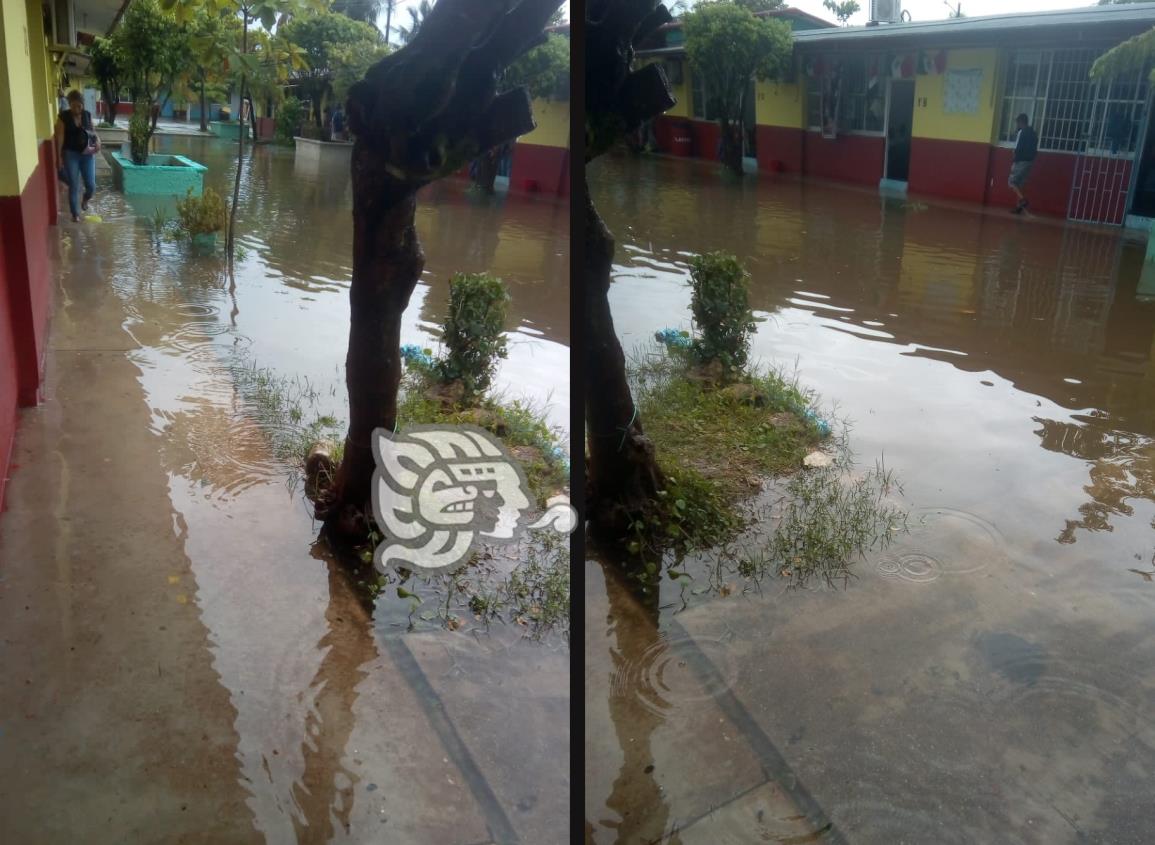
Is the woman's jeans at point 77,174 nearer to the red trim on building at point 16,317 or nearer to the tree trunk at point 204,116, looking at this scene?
the tree trunk at point 204,116

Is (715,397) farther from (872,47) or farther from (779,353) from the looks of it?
(872,47)

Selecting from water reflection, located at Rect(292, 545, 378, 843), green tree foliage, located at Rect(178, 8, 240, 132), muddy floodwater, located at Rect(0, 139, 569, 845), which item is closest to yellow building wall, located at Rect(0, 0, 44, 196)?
green tree foliage, located at Rect(178, 8, 240, 132)

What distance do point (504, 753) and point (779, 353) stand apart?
7.28ft

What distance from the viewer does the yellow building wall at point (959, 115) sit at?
3.15 m

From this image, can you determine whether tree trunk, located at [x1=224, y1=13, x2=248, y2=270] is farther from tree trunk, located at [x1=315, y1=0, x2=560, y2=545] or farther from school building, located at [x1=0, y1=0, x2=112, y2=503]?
tree trunk, located at [x1=315, y1=0, x2=560, y2=545]

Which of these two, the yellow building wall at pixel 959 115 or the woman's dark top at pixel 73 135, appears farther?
the woman's dark top at pixel 73 135

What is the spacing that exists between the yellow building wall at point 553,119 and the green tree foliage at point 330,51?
0.49 m

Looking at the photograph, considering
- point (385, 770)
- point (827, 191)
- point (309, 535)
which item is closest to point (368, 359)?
point (309, 535)

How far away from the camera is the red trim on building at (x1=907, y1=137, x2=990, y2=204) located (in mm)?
3584

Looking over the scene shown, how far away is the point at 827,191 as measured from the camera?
→ 3.40 m

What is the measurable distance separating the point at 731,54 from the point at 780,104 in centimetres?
32

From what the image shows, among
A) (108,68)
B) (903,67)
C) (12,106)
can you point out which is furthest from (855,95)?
(108,68)

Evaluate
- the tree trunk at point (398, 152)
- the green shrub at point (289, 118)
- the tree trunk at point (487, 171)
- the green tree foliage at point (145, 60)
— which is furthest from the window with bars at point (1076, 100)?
the green tree foliage at point (145, 60)

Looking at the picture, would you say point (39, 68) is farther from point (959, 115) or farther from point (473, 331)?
point (959, 115)
